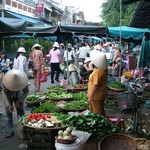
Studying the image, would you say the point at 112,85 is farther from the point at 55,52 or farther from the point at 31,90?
the point at 55,52

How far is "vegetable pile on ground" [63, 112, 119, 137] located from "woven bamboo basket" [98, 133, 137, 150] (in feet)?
1.06

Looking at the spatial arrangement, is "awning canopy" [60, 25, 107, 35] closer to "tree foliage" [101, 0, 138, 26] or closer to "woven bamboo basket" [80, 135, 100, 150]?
"woven bamboo basket" [80, 135, 100, 150]

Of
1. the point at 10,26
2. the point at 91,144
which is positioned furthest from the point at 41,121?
the point at 10,26

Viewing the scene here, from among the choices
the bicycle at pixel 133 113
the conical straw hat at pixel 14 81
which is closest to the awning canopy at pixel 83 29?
the bicycle at pixel 133 113

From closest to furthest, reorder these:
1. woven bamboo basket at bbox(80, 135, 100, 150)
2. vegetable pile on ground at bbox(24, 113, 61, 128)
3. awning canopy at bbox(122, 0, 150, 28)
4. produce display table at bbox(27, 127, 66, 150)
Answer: woven bamboo basket at bbox(80, 135, 100, 150), produce display table at bbox(27, 127, 66, 150), vegetable pile on ground at bbox(24, 113, 61, 128), awning canopy at bbox(122, 0, 150, 28)

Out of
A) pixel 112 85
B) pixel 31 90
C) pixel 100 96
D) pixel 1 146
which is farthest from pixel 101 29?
pixel 1 146

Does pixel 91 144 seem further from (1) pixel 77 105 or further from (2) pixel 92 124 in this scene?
(1) pixel 77 105

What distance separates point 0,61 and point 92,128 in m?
9.89

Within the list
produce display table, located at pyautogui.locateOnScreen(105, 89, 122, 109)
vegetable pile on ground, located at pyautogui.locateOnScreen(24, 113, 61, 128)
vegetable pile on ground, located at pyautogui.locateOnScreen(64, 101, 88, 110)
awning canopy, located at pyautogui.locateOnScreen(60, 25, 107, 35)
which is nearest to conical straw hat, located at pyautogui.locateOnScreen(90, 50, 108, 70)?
vegetable pile on ground, located at pyautogui.locateOnScreen(24, 113, 61, 128)

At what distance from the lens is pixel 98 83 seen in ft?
22.8

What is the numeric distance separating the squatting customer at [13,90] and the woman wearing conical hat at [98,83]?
4.63ft

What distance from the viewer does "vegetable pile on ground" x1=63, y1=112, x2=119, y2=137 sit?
228 inches

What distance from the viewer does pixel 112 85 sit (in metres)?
11.5

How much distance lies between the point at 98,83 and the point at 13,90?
178cm
